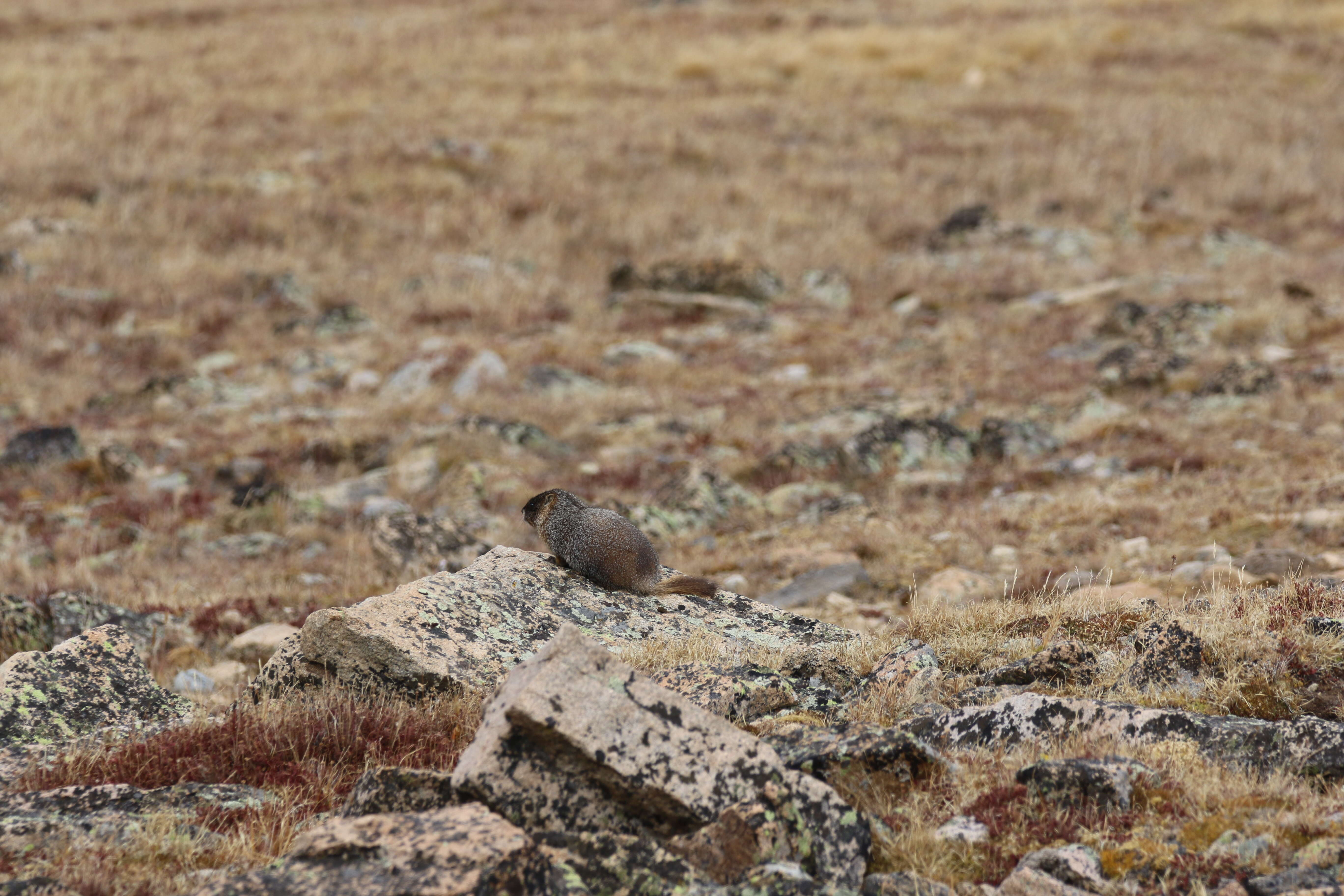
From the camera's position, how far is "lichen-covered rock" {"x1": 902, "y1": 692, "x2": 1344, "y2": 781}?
347 cm

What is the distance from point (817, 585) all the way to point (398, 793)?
14.1 ft

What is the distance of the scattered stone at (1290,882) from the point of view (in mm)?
2734

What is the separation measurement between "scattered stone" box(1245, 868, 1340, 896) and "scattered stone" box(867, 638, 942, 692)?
5.15ft

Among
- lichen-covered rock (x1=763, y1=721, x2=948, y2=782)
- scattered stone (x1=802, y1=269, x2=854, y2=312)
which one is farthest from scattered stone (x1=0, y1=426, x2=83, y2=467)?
scattered stone (x1=802, y1=269, x2=854, y2=312)

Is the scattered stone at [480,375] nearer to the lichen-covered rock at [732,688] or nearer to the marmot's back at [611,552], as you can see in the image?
the marmot's back at [611,552]

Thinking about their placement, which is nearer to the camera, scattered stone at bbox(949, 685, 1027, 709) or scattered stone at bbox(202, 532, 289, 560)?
scattered stone at bbox(949, 685, 1027, 709)

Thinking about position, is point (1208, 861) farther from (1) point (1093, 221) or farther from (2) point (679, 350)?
(1) point (1093, 221)

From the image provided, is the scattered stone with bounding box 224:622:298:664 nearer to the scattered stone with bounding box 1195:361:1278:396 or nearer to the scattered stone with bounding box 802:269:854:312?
the scattered stone with bounding box 1195:361:1278:396

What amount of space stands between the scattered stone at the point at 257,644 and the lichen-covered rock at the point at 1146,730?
13.5ft

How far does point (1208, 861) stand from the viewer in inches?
115

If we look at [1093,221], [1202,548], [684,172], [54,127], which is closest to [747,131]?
[684,172]

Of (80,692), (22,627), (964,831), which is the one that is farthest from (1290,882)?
(22,627)

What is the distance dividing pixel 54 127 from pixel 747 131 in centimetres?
1383

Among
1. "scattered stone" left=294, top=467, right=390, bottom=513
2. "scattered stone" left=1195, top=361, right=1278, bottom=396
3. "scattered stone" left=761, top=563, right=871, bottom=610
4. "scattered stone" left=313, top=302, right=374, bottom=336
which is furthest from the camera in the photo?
"scattered stone" left=313, top=302, right=374, bottom=336
